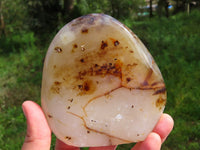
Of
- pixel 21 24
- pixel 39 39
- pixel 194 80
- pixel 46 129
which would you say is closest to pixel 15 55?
pixel 39 39

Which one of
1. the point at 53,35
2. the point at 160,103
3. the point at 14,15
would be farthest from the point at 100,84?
the point at 14,15

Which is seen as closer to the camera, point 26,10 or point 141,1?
point 141,1

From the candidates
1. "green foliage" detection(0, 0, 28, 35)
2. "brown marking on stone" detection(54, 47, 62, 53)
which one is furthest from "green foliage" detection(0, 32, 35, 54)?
"brown marking on stone" detection(54, 47, 62, 53)

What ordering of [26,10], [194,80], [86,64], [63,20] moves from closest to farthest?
1. [86,64]
2. [194,80]
3. [63,20]
4. [26,10]

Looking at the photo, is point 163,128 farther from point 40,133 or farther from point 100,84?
point 40,133

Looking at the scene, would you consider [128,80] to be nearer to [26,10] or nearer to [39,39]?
[39,39]

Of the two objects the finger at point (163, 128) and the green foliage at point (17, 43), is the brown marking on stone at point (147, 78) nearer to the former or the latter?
the finger at point (163, 128)
